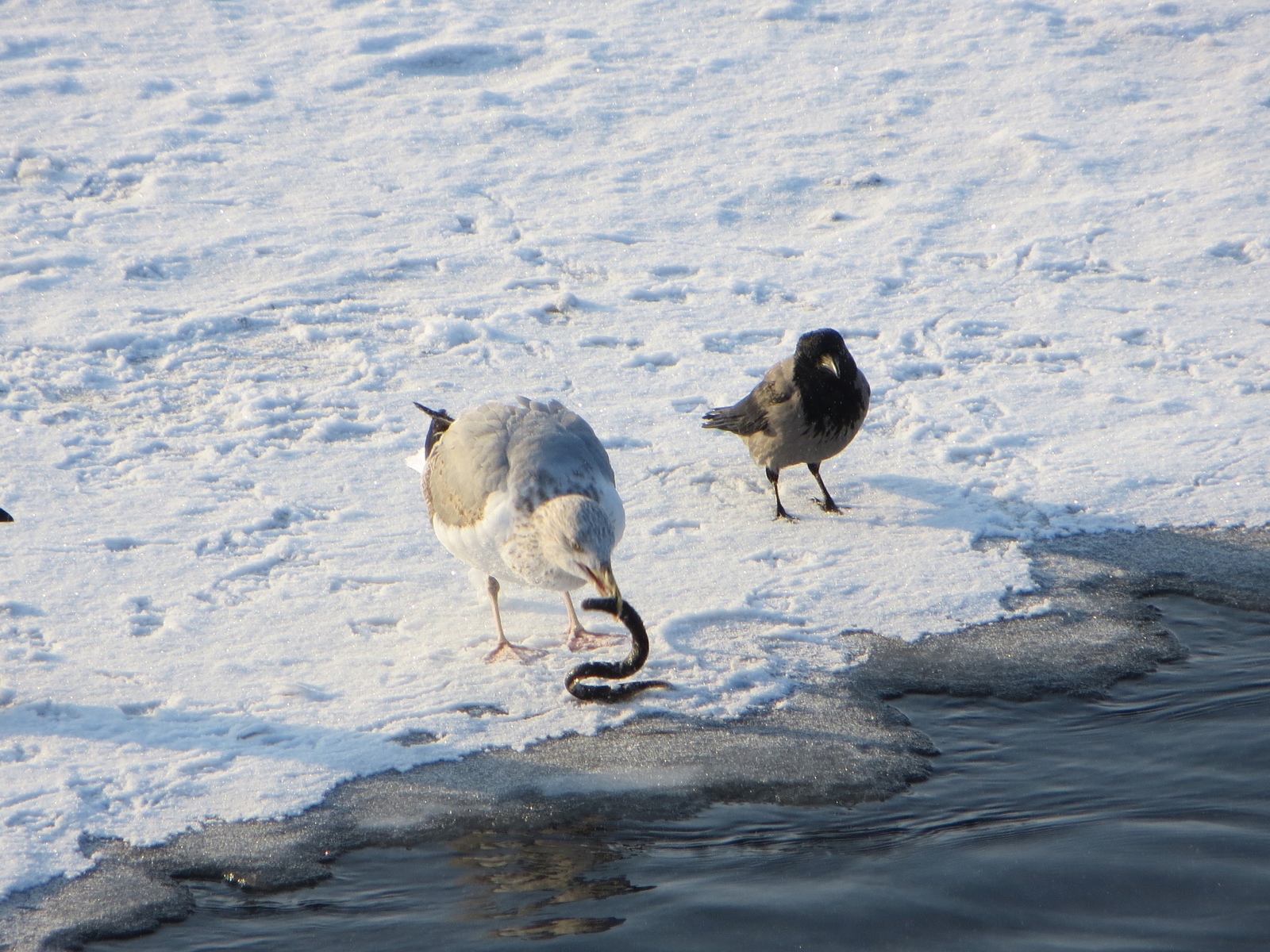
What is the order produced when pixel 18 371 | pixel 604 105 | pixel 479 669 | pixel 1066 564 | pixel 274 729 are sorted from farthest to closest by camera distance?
1. pixel 604 105
2. pixel 18 371
3. pixel 1066 564
4. pixel 479 669
5. pixel 274 729

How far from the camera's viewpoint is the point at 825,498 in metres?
6.45

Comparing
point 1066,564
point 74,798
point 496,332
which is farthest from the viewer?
point 496,332

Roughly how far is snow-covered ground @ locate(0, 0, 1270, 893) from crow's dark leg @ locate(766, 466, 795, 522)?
11 centimetres

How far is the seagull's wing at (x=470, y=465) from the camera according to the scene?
5054mm

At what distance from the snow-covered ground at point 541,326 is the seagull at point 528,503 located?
390 mm

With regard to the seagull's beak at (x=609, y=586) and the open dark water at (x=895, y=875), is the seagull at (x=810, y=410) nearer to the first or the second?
the seagull's beak at (x=609, y=586)

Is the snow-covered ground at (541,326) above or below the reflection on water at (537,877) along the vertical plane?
above

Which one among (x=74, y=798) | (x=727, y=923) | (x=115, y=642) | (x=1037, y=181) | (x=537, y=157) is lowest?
(x=727, y=923)

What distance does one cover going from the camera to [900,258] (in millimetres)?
8836

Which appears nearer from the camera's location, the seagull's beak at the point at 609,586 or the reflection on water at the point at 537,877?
the reflection on water at the point at 537,877

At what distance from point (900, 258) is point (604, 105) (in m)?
3.33

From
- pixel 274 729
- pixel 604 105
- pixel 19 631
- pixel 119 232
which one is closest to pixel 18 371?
pixel 119 232

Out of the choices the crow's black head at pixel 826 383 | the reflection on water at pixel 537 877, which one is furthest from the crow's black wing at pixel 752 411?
the reflection on water at pixel 537 877

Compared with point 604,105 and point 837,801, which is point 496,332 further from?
point 837,801
